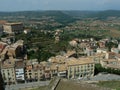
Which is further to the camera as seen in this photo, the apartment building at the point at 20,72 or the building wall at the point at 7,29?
the building wall at the point at 7,29

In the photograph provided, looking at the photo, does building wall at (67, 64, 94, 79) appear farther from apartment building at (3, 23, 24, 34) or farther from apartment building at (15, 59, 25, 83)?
apartment building at (3, 23, 24, 34)

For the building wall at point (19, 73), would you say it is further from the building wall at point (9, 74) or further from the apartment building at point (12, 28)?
the apartment building at point (12, 28)

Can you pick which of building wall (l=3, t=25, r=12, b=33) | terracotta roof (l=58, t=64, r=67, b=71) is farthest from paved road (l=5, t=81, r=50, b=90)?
building wall (l=3, t=25, r=12, b=33)

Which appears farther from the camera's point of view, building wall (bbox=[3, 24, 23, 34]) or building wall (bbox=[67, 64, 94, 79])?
building wall (bbox=[3, 24, 23, 34])

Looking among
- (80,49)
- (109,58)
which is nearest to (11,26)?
(80,49)

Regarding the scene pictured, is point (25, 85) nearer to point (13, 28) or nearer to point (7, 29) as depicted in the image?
point (13, 28)

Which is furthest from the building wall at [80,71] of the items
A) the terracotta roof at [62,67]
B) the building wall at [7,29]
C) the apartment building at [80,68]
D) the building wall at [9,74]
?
the building wall at [7,29]

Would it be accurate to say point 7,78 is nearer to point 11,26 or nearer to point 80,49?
point 80,49

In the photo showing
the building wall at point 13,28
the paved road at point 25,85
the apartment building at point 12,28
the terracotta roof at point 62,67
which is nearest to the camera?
the paved road at point 25,85

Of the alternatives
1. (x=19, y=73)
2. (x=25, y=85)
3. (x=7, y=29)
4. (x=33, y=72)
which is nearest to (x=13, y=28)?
(x=7, y=29)
